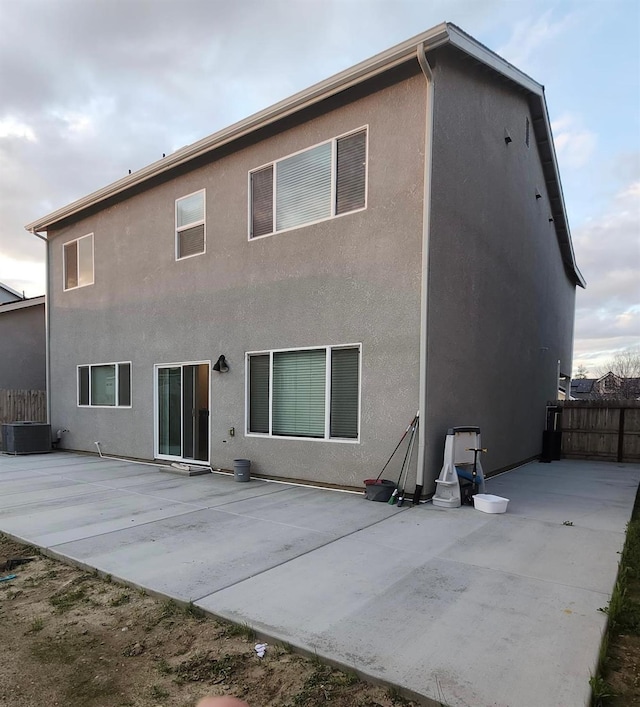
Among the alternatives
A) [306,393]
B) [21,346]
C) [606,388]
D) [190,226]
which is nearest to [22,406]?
[21,346]

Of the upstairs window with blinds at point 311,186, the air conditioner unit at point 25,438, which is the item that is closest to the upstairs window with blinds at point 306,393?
the upstairs window with blinds at point 311,186

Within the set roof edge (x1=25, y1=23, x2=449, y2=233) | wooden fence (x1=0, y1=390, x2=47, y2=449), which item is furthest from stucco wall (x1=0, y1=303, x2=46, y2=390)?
roof edge (x1=25, y1=23, x2=449, y2=233)

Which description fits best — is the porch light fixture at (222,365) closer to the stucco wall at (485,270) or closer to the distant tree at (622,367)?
the stucco wall at (485,270)

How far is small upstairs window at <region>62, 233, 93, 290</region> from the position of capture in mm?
11484

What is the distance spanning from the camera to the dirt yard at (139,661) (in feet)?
7.57

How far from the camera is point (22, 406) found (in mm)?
12625

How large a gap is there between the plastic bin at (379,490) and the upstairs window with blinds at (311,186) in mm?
3917

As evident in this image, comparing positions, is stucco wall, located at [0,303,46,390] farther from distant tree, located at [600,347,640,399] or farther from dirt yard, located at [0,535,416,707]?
distant tree, located at [600,347,640,399]

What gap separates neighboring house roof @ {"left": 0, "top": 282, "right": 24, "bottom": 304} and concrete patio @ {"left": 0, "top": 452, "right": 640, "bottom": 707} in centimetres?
1889

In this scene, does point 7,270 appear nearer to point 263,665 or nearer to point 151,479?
point 151,479

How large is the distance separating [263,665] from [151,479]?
6016 millimetres

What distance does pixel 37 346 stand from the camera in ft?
48.7

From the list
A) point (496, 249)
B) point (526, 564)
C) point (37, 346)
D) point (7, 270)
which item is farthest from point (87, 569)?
point (7, 270)

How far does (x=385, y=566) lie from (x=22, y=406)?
12264mm
